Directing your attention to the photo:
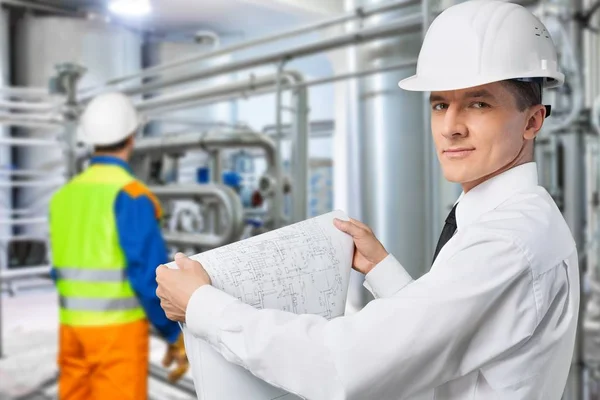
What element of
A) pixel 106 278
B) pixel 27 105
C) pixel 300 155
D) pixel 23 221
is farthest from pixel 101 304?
pixel 23 221

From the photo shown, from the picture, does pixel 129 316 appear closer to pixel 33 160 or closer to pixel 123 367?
pixel 123 367

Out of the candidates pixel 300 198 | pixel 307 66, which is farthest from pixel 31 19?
pixel 300 198

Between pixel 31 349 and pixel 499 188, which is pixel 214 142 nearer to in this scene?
pixel 31 349

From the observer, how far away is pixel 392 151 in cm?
231

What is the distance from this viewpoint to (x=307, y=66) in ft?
23.7

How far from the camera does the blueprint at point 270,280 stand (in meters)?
0.76

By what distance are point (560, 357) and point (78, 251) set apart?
1.55 meters

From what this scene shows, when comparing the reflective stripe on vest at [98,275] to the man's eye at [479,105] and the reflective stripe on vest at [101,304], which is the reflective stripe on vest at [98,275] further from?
the man's eye at [479,105]

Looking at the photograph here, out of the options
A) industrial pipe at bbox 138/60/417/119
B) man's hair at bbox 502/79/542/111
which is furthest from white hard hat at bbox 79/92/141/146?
man's hair at bbox 502/79/542/111

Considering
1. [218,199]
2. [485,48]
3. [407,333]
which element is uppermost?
[485,48]

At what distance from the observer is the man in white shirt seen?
66cm

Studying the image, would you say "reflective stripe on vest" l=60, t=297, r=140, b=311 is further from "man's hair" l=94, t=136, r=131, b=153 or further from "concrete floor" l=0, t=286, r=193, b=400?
"concrete floor" l=0, t=286, r=193, b=400

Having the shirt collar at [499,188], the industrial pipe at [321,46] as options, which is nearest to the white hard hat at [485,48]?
the shirt collar at [499,188]

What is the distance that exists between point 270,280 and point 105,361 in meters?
1.28
